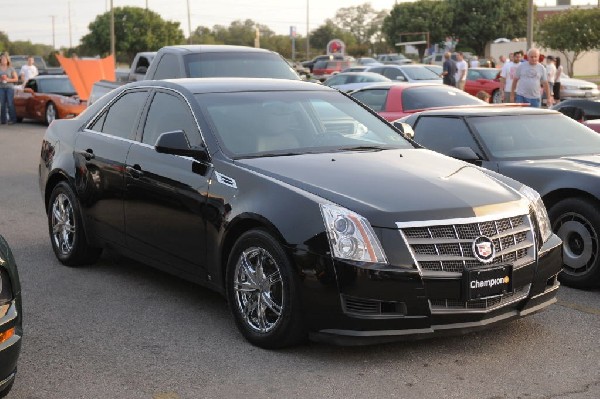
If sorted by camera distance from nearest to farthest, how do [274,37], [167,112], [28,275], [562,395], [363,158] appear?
[562,395] → [363,158] → [167,112] → [28,275] → [274,37]

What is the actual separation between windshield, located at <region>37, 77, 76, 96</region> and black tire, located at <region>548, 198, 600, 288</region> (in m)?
18.9

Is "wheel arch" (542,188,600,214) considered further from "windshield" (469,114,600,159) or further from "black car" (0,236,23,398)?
"black car" (0,236,23,398)

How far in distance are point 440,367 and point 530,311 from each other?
73cm

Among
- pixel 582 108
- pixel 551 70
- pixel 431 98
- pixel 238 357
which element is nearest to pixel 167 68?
pixel 431 98

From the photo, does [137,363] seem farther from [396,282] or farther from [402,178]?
[402,178]

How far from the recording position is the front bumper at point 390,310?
4.90 m

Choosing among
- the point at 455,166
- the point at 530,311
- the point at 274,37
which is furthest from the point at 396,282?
the point at 274,37

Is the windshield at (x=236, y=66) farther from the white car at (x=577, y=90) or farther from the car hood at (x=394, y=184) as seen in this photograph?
the white car at (x=577, y=90)

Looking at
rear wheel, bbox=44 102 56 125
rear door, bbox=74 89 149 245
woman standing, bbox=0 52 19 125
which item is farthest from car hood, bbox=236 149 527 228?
woman standing, bbox=0 52 19 125

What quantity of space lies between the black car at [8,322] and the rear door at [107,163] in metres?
2.54

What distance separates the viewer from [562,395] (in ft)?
15.1

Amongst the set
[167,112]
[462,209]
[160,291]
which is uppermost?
[167,112]

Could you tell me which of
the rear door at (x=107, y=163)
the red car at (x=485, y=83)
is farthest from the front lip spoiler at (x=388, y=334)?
the red car at (x=485, y=83)

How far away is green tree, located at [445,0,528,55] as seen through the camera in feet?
288
